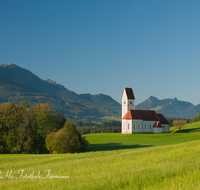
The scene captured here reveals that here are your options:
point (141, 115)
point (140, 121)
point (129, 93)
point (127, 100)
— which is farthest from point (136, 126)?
point (129, 93)

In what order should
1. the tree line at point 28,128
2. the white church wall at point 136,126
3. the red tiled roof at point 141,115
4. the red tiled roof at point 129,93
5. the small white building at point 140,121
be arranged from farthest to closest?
the red tiled roof at point 129,93 → the red tiled roof at point 141,115 → the small white building at point 140,121 → the white church wall at point 136,126 → the tree line at point 28,128

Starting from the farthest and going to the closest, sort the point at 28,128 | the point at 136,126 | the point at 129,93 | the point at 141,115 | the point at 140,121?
the point at 129,93 < the point at 141,115 < the point at 140,121 < the point at 136,126 < the point at 28,128

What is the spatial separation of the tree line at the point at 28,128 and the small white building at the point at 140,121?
36562mm

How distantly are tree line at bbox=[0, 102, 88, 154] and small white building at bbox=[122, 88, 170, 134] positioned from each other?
36.6 m

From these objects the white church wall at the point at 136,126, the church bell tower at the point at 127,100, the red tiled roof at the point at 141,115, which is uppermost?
the church bell tower at the point at 127,100

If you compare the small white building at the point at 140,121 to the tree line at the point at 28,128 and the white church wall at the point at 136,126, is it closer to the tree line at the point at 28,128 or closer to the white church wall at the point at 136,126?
the white church wall at the point at 136,126

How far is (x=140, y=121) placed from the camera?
85375 mm

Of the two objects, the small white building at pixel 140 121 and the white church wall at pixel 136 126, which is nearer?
the white church wall at pixel 136 126

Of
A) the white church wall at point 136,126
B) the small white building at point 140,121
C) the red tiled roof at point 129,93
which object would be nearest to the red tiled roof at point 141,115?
the small white building at point 140,121

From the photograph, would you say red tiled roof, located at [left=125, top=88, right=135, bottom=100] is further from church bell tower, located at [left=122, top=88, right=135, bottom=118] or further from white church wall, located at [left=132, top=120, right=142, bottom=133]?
white church wall, located at [left=132, top=120, right=142, bottom=133]

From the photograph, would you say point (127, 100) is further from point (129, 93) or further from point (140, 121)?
point (140, 121)

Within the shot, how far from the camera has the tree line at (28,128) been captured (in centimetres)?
4806

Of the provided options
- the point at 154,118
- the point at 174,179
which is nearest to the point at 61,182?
the point at 174,179

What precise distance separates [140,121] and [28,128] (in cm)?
4605
